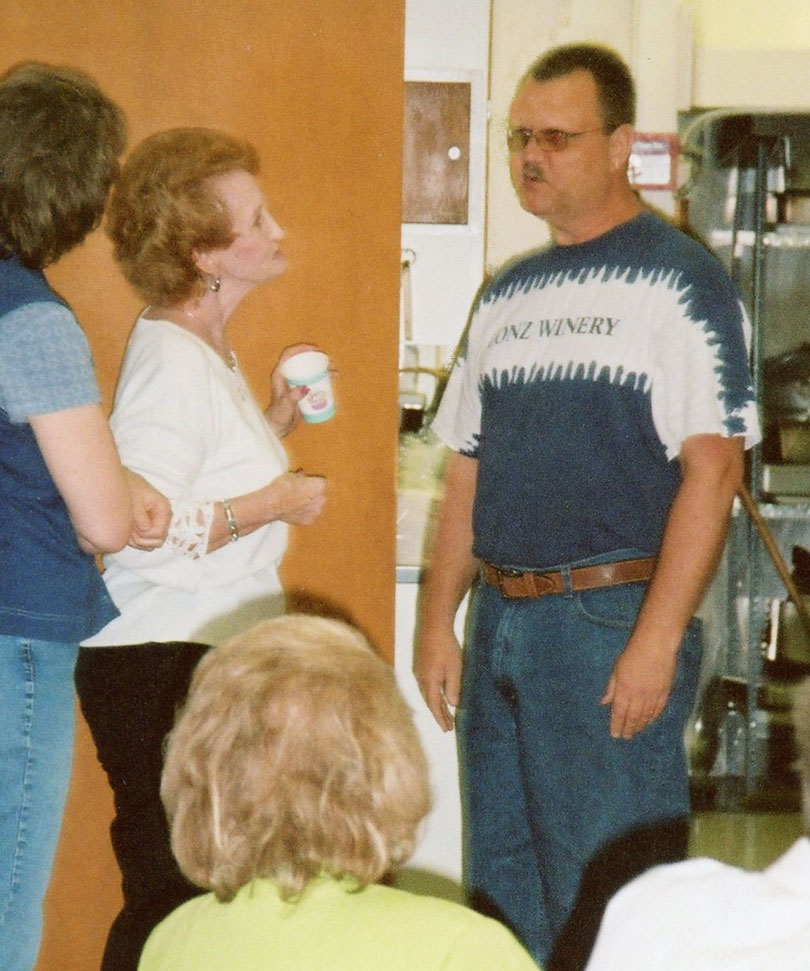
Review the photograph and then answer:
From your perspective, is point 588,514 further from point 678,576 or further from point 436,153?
point 436,153

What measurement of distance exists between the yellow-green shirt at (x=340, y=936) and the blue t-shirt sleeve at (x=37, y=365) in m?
0.64

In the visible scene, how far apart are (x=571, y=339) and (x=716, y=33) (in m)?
1.67

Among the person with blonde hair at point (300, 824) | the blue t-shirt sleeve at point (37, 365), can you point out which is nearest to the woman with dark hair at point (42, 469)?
the blue t-shirt sleeve at point (37, 365)

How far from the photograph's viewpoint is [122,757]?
1713 millimetres

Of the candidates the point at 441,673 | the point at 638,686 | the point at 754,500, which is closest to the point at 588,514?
the point at 638,686

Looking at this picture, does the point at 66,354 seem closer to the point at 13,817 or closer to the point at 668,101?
the point at 13,817

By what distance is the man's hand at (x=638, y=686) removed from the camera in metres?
1.65

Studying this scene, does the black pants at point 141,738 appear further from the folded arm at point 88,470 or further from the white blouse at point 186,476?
the folded arm at point 88,470

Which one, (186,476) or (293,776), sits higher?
(186,476)

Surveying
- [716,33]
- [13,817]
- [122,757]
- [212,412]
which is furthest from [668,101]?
[13,817]

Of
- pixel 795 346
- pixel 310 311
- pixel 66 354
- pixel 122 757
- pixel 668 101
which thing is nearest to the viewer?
pixel 66 354

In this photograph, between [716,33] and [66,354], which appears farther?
[716,33]

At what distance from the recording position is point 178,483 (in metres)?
1.70

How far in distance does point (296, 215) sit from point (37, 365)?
0.91 meters
